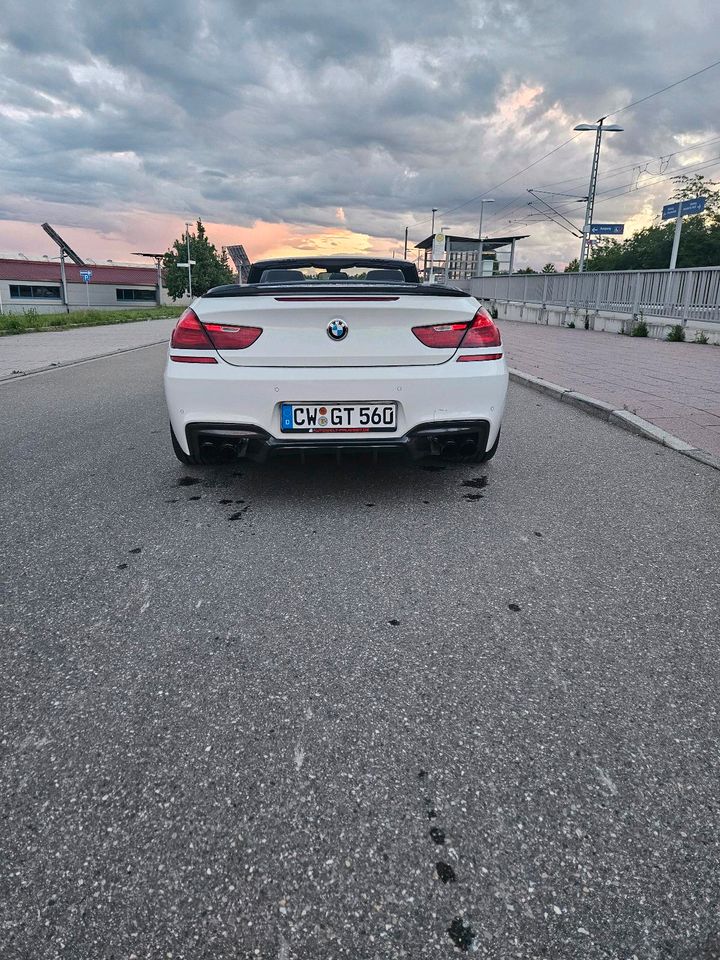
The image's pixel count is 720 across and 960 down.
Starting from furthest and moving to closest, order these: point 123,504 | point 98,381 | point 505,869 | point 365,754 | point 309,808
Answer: point 98,381
point 123,504
point 365,754
point 309,808
point 505,869

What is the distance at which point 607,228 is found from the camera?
38.2 m

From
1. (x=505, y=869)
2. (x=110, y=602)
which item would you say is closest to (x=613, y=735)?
(x=505, y=869)

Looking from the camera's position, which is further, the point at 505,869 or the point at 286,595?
the point at 286,595

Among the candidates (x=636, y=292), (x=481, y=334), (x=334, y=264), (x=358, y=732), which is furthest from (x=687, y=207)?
(x=358, y=732)

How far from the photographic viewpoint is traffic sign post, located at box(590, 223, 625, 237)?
122 feet

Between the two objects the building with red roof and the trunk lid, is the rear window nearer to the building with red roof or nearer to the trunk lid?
the trunk lid

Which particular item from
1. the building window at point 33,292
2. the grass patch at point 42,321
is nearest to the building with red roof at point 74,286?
the building window at point 33,292

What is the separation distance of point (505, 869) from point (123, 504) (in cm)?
295

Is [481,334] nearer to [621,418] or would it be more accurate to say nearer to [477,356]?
[477,356]

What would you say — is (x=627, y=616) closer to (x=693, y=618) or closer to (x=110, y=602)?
(x=693, y=618)

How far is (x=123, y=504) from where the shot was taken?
3.74m

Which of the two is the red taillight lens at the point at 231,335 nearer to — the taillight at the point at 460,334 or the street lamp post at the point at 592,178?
the taillight at the point at 460,334

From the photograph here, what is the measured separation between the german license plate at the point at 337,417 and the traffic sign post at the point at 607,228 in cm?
3803

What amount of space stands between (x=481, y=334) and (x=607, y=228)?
39.8 m
